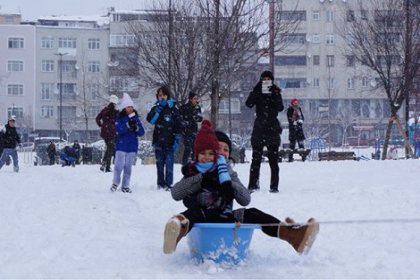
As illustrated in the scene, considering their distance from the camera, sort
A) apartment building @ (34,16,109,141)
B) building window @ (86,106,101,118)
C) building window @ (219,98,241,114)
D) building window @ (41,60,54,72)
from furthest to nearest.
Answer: building window @ (41,60,54,72), apartment building @ (34,16,109,141), building window @ (219,98,241,114), building window @ (86,106,101,118)

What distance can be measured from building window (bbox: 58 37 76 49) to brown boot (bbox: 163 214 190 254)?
70.1 m

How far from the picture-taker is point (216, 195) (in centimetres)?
531

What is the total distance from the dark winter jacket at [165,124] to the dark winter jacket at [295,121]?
8.48 metres

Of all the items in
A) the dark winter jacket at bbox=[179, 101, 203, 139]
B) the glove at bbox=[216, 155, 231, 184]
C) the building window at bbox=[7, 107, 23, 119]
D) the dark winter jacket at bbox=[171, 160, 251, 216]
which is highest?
the building window at bbox=[7, 107, 23, 119]

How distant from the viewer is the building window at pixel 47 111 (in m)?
73.4

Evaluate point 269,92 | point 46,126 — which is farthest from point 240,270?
point 46,126

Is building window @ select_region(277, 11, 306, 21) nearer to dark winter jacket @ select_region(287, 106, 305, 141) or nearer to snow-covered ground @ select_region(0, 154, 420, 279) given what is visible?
dark winter jacket @ select_region(287, 106, 305, 141)

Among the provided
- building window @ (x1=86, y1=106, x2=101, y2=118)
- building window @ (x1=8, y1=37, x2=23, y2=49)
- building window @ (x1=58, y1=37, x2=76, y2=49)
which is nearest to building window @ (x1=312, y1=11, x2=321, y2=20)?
building window @ (x1=86, y1=106, x2=101, y2=118)

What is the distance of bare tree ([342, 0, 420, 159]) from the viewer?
22875mm

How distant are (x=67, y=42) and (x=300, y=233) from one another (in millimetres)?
70576

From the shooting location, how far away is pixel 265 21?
22422 mm

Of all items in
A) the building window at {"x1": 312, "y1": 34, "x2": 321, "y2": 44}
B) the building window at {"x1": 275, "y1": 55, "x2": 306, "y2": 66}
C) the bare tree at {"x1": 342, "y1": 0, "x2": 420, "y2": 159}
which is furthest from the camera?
the building window at {"x1": 275, "y1": 55, "x2": 306, "y2": 66}

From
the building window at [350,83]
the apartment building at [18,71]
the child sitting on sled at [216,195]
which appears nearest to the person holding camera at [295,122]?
the child sitting on sled at [216,195]

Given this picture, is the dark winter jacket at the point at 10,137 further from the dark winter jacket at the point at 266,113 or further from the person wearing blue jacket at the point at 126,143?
the dark winter jacket at the point at 266,113
